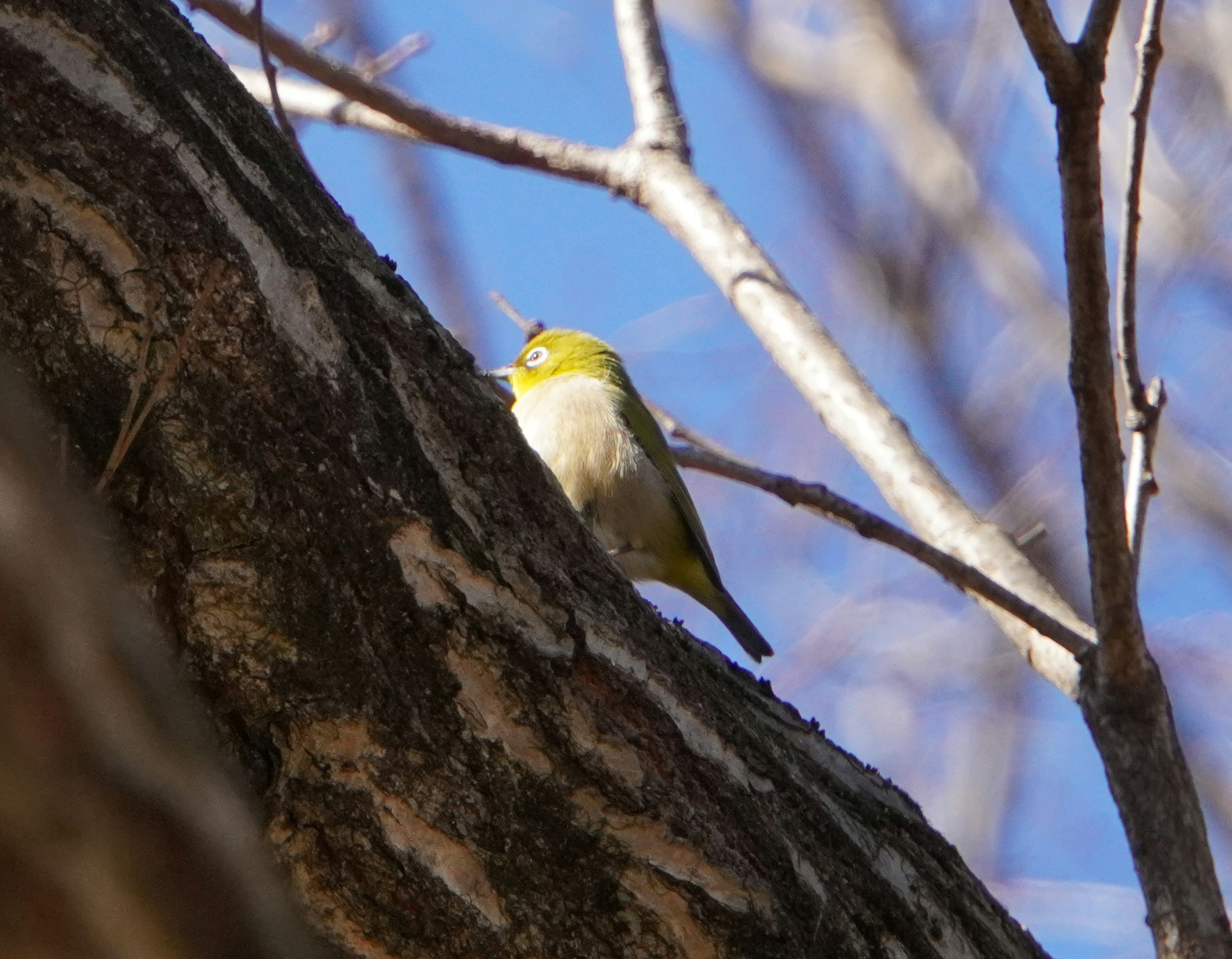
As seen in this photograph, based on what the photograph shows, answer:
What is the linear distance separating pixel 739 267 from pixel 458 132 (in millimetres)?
800

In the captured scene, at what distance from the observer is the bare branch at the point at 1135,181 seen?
2102 millimetres

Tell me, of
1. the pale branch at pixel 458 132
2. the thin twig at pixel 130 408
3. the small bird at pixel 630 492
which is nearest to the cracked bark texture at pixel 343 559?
the thin twig at pixel 130 408

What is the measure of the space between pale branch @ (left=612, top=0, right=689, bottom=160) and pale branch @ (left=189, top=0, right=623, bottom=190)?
0.35 ft

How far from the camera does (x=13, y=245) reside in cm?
150

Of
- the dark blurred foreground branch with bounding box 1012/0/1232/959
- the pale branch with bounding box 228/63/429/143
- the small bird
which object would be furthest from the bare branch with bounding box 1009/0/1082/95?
the small bird

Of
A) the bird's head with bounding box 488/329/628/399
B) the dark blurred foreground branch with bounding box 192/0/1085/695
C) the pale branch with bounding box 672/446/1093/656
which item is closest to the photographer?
the pale branch with bounding box 672/446/1093/656

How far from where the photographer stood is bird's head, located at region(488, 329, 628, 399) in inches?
220

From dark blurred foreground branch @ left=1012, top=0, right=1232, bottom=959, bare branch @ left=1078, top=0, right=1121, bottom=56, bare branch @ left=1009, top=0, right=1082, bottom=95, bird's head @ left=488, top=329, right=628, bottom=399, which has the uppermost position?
bird's head @ left=488, top=329, right=628, bottom=399

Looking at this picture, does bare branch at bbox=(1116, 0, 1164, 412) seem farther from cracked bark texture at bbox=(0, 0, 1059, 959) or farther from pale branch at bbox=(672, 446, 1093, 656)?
cracked bark texture at bbox=(0, 0, 1059, 959)

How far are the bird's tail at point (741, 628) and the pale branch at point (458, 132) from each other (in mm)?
2032

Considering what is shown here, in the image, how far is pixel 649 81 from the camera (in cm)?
344

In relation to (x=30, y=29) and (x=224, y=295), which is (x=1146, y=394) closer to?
(x=224, y=295)

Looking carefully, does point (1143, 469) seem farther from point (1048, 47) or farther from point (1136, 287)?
point (1048, 47)

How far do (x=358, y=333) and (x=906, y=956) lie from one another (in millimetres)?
1168
